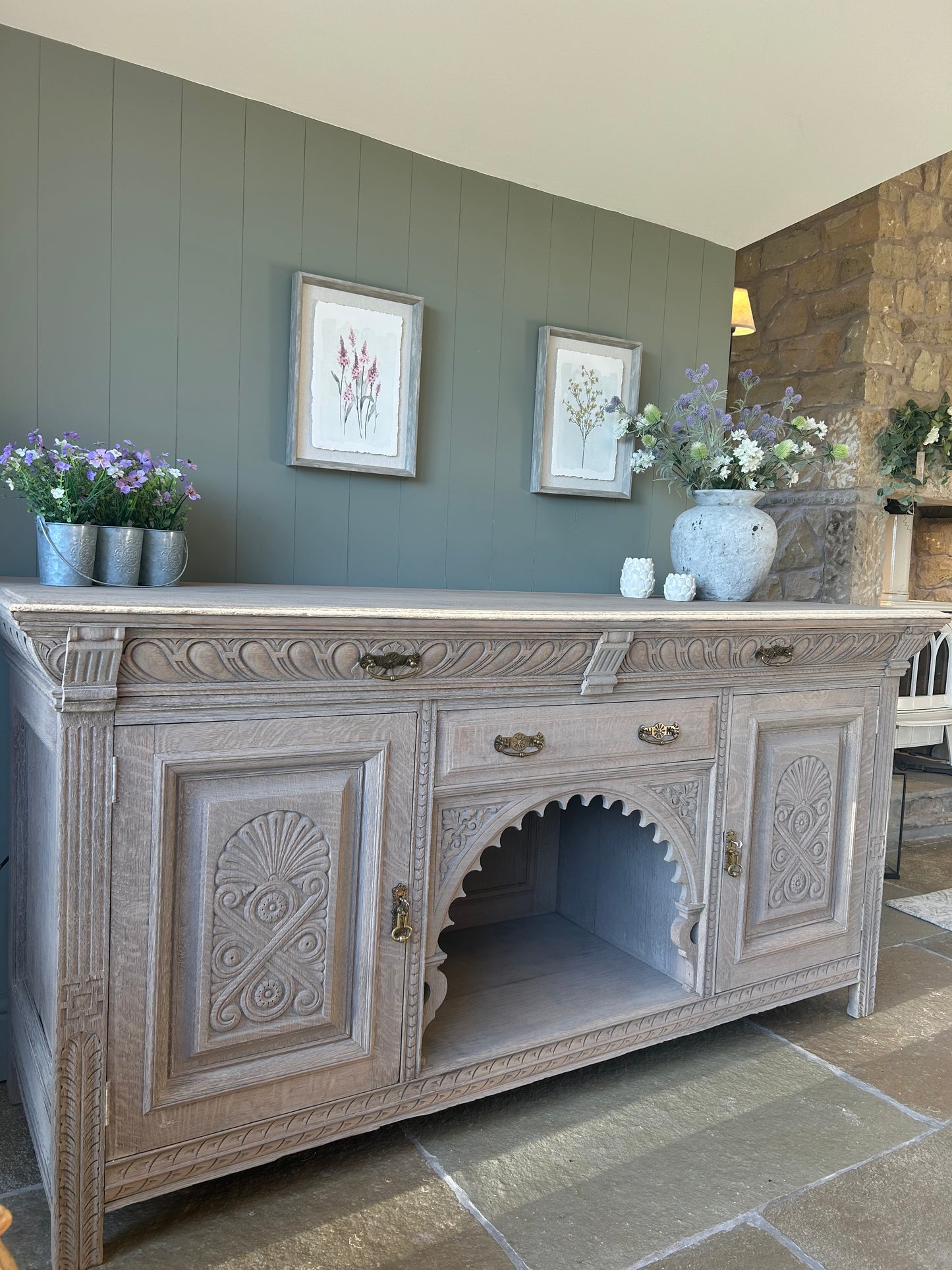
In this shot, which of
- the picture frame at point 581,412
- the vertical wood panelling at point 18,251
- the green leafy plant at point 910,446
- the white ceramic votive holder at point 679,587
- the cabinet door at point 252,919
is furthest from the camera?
the green leafy plant at point 910,446

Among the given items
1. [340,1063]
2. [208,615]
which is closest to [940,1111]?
[340,1063]

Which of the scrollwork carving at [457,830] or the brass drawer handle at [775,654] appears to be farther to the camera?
the brass drawer handle at [775,654]

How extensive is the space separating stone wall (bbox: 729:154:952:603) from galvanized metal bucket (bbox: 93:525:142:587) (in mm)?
3392

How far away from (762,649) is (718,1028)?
0.99 metres

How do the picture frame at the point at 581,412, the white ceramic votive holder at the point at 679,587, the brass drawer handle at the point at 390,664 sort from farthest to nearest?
the picture frame at the point at 581,412, the white ceramic votive holder at the point at 679,587, the brass drawer handle at the point at 390,664

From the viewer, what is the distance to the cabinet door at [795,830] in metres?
2.05

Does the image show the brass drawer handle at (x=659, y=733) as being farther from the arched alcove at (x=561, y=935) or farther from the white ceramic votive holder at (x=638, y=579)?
the white ceramic votive holder at (x=638, y=579)

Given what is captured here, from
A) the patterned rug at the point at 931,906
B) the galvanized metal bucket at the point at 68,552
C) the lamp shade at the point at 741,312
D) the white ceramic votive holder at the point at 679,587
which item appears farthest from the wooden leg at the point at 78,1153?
the lamp shade at the point at 741,312

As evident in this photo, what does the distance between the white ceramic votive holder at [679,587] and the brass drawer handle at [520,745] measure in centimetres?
73

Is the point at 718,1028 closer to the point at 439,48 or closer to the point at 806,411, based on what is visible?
the point at 439,48

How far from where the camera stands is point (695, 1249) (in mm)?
1477

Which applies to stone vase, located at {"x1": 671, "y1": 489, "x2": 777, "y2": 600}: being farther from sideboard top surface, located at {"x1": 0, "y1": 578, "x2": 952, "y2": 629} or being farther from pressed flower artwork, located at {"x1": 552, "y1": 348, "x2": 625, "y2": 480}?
pressed flower artwork, located at {"x1": 552, "y1": 348, "x2": 625, "y2": 480}

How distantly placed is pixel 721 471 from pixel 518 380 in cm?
58

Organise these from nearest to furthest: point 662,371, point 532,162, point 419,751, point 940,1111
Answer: point 419,751 → point 940,1111 → point 532,162 → point 662,371
